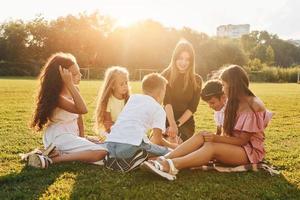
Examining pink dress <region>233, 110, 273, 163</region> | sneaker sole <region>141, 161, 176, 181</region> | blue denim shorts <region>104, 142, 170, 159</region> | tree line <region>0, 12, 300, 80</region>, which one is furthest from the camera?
tree line <region>0, 12, 300, 80</region>

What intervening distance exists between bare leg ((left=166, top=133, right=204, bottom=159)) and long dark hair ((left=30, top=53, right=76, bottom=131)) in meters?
1.58

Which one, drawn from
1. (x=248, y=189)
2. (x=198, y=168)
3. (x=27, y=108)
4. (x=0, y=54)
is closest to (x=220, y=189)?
(x=248, y=189)

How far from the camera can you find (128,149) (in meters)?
5.38

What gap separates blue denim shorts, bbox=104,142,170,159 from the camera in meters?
5.39

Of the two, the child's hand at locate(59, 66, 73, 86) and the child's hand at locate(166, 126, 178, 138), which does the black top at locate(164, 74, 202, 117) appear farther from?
the child's hand at locate(59, 66, 73, 86)

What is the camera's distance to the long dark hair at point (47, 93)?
5.72 metres

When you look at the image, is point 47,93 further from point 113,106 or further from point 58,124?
point 113,106

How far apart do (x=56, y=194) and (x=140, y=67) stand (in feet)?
188

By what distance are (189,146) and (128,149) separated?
70cm

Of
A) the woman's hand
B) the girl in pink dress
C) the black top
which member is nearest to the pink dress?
the girl in pink dress

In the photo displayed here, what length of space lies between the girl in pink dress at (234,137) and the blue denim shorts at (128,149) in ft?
0.94

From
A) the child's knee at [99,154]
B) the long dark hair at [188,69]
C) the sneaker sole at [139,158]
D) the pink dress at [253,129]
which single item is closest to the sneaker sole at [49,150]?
the child's knee at [99,154]

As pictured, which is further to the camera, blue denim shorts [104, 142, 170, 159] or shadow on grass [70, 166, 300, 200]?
blue denim shorts [104, 142, 170, 159]

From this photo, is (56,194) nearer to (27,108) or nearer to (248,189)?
(248,189)
